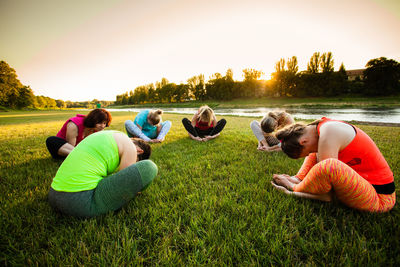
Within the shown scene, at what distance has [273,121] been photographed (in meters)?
3.15

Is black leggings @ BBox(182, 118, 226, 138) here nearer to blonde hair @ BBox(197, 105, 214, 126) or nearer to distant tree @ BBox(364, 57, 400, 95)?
blonde hair @ BBox(197, 105, 214, 126)

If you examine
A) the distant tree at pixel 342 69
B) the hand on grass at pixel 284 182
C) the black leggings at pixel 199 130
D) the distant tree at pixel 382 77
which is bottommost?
the hand on grass at pixel 284 182

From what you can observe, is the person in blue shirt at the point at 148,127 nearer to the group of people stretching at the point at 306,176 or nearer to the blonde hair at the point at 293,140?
the group of people stretching at the point at 306,176

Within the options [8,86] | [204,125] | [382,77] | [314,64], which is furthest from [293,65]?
[8,86]

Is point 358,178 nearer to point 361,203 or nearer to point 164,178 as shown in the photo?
point 361,203

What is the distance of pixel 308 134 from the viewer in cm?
157

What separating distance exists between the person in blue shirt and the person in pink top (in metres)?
1.42

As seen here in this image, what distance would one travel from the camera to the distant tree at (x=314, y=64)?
40.1 m

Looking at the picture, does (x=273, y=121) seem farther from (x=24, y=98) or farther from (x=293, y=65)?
(x=24, y=98)

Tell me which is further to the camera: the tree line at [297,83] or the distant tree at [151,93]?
the distant tree at [151,93]

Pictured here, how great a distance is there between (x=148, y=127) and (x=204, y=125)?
1.73 m

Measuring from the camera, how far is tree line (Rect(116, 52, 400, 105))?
1211 inches

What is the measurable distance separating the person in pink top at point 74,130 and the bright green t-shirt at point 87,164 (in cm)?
139

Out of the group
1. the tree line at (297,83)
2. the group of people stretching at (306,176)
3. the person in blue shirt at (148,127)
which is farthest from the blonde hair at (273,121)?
the tree line at (297,83)
